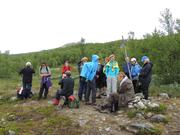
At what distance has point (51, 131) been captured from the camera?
12867mm

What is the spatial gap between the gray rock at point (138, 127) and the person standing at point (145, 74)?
9.76ft

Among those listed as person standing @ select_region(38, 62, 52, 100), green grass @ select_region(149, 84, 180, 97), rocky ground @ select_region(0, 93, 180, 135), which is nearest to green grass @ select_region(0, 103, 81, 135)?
rocky ground @ select_region(0, 93, 180, 135)

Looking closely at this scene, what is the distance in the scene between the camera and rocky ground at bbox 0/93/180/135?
42.1 feet

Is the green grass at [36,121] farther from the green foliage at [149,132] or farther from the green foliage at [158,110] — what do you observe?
the green foliage at [158,110]

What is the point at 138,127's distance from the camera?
12914mm

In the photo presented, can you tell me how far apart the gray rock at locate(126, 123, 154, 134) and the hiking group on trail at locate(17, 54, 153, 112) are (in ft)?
5.98

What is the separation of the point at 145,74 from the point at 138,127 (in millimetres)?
3190

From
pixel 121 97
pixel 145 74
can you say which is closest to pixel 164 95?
pixel 145 74

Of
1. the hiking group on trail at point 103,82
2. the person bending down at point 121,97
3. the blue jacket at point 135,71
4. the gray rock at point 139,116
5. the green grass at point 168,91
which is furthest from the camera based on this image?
the green grass at point 168,91

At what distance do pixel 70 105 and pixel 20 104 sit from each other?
2819 mm

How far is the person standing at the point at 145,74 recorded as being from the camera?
51.1 feet

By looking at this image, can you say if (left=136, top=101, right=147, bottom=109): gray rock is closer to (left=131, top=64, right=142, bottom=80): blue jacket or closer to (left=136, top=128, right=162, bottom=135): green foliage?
(left=136, top=128, right=162, bottom=135): green foliage

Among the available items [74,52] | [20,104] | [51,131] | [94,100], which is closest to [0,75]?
[74,52]

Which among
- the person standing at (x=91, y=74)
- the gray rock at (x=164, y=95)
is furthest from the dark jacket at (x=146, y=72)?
the gray rock at (x=164, y=95)
